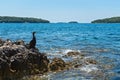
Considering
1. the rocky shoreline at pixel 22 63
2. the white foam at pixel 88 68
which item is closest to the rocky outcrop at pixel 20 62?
the rocky shoreline at pixel 22 63

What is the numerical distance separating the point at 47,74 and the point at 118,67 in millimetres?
5888

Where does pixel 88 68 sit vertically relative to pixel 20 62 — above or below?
below

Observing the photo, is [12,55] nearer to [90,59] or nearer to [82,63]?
[82,63]

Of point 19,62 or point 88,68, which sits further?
point 88,68

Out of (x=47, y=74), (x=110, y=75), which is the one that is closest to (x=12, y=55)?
(x=47, y=74)

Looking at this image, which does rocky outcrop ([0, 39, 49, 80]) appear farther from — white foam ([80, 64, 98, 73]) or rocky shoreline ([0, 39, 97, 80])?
white foam ([80, 64, 98, 73])

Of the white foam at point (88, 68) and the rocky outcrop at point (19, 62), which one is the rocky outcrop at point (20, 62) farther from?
the white foam at point (88, 68)

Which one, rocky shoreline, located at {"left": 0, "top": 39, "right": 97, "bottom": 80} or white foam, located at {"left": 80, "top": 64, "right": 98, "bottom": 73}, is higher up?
rocky shoreline, located at {"left": 0, "top": 39, "right": 97, "bottom": 80}

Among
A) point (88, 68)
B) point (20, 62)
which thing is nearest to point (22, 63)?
point (20, 62)

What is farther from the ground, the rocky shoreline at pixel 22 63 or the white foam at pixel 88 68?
the rocky shoreline at pixel 22 63

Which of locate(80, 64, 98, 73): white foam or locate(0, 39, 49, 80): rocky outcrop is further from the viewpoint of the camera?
locate(80, 64, 98, 73): white foam

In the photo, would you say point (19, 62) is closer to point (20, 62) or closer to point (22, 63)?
point (20, 62)

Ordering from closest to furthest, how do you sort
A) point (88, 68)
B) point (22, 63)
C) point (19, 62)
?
1. point (19, 62)
2. point (22, 63)
3. point (88, 68)

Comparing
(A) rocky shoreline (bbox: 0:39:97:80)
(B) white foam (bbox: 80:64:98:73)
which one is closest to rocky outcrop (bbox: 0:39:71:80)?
(A) rocky shoreline (bbox: 0:39:97:80)
